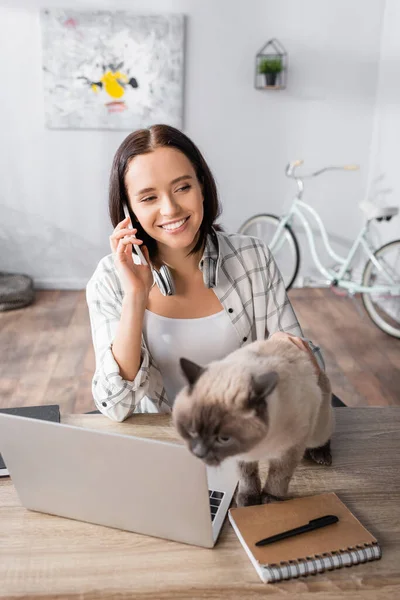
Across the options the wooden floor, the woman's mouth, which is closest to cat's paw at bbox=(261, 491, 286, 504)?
the woman's mouth

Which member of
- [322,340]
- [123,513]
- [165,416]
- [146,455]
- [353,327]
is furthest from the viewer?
[353,327]

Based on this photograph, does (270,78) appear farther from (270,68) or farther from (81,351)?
(81,351)

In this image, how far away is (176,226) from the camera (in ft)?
3.92

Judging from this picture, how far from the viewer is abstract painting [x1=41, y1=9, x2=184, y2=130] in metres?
3.90

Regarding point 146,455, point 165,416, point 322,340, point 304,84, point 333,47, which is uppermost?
point 333,47

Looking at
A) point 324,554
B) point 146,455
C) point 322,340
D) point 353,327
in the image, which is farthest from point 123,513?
point 353,327

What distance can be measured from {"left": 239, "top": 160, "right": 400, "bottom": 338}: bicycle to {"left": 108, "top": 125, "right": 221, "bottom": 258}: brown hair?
234cm

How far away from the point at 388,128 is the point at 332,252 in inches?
37.2

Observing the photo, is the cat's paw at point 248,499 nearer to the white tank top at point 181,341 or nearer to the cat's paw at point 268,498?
the cat's paw at point 268,498

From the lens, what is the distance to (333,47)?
4039mm

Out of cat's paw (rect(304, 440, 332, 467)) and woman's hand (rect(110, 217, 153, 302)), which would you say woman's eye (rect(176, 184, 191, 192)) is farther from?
cat's paw (rect(304, 440, 332, 467))

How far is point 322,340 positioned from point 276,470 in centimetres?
271

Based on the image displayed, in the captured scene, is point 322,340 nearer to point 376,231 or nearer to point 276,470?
point 376,231

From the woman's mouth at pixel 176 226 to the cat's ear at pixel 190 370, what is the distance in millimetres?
527
